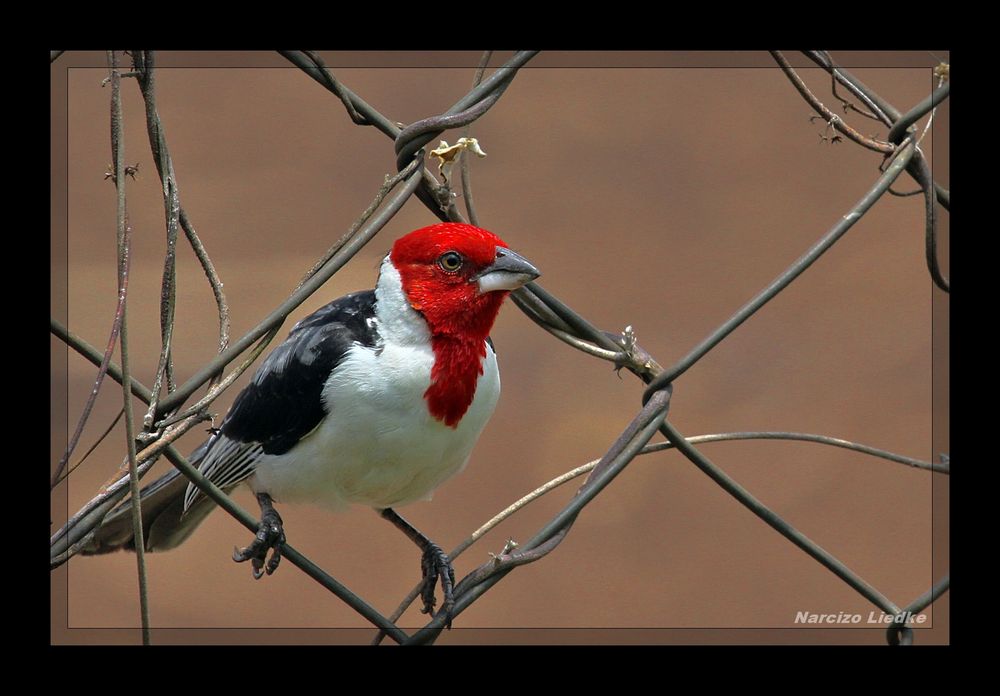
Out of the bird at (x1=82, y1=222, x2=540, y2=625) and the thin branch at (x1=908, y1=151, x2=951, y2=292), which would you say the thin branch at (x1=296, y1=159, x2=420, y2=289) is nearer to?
the bird at (x1=82, y1=222, x2=540, y2=625)

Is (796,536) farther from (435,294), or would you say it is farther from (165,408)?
(165,408)

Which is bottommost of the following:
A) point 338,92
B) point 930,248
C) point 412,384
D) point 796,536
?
point 796,536

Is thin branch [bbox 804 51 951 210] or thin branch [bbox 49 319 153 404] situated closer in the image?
thin branch [bbox 49 319 153 404]

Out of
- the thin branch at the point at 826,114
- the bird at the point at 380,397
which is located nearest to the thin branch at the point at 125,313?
the bird at the point at 380,397

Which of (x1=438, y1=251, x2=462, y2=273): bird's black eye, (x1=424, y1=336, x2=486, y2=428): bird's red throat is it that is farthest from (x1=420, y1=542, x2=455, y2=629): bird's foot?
(x1=438, y1=251, x2=462, y2=273): bird's black eye

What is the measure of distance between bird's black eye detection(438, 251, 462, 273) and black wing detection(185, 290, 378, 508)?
0.54ft

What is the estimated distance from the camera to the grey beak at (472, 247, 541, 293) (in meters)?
1.52

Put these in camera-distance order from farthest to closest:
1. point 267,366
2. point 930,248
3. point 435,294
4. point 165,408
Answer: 1. point 267,366
2. point 435,294
3. point 930,248
4. point 165,408

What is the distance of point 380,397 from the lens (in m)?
1.68

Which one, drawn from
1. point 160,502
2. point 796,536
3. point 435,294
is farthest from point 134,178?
point 796,536

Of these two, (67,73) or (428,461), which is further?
(428,461)

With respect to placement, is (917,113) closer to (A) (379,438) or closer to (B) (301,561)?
(A) (379,438)

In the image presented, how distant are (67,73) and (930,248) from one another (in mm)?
1261

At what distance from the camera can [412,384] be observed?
168cm
